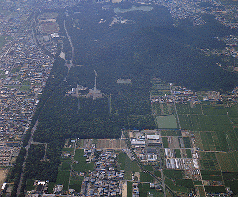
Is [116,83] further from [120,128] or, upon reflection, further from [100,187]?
[100,187]

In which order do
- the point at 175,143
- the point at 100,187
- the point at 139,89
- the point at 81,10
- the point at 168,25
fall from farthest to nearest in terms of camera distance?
1. the point at 81,10
2. the point at 168,25
3. the point at 139,89
4. the point at 175,143
5. the point at 100,187

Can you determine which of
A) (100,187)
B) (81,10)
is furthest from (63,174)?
(81,10)

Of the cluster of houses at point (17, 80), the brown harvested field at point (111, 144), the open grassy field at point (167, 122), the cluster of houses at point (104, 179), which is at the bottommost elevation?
the cluster of houses at point (104, 179)

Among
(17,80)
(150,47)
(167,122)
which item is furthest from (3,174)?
(150,47)

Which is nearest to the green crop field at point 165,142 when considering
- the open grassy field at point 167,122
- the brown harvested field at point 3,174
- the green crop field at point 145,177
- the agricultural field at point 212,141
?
the agricultural field at point 212,141

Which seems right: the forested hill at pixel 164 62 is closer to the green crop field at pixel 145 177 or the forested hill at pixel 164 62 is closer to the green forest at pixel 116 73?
the green forest at pixel 116 73

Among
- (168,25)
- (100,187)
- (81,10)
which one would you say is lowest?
(100,187)

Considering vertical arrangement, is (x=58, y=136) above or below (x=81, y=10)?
below
